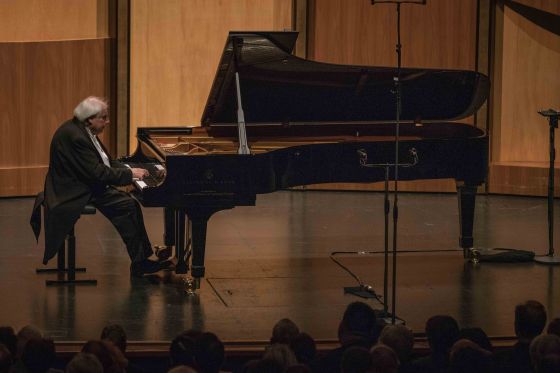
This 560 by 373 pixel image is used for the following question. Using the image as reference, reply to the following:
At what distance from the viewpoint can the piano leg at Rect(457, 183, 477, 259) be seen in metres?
8.10

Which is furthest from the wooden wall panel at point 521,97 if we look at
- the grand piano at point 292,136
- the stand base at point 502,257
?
the stand base at point 502,257

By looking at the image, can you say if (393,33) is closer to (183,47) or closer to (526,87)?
(526,87)

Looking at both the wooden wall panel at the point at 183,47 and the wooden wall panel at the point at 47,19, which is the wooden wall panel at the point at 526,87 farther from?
the wooden wall panel at the point at 47,19

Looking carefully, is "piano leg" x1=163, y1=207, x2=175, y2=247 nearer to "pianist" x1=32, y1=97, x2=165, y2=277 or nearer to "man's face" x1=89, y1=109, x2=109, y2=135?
"pianist" x1=32, y1=97, x2=165, y2=277

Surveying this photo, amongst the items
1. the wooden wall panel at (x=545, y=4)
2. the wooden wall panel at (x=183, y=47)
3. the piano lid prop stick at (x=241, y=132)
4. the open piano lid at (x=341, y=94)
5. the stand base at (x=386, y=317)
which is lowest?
the stand base at (x=386, y=317)

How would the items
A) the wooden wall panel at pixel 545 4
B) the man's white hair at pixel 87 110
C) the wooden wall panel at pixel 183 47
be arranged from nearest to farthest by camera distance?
the man's white hair at pixel 87 110 < the wooden wall panel at pixel 545 4 < the wooden wall panel at pixel 183 47

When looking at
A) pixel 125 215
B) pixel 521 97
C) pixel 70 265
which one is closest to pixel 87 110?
pixel 125 215

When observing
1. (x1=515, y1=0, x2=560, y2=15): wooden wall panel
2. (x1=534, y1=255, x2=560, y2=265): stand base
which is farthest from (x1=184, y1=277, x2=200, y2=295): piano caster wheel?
(x1=515, y1=0, x2=560, y2=15): wooden wall panel

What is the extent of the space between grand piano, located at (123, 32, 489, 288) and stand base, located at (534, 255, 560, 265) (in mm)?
531

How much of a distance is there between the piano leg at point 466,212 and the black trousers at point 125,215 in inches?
92.3

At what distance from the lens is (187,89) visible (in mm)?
11930

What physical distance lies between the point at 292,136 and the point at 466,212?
1.39 m

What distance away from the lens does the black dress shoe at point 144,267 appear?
7.35 m

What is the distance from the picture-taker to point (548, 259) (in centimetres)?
816
